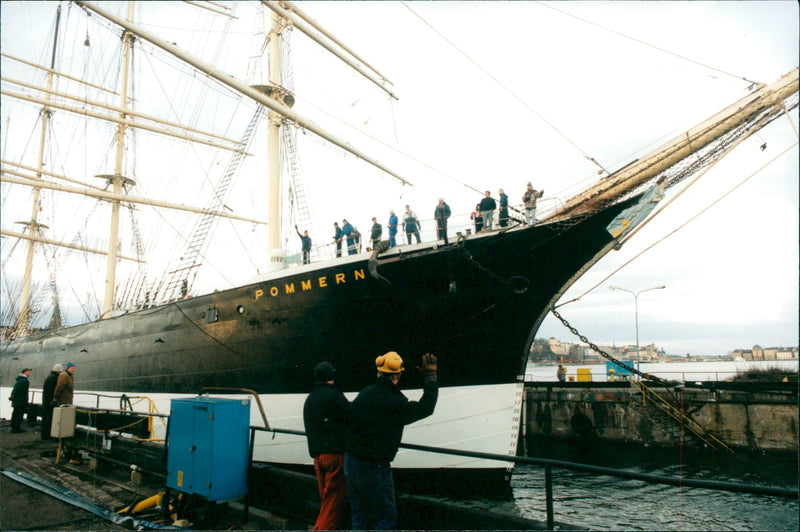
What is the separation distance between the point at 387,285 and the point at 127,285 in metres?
17.8

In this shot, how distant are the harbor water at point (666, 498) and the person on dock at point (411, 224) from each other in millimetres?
6205

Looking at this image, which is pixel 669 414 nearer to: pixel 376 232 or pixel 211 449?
pixel 376 232

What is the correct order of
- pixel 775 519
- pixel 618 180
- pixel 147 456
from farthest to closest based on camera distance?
pixel 775 519 < pixel 618 180 < pixel 147 456

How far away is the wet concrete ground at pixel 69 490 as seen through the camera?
16.8 feet

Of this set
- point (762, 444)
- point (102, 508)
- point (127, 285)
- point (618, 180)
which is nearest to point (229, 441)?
Answer: point (102, 508)

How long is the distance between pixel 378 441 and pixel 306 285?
7.07 m

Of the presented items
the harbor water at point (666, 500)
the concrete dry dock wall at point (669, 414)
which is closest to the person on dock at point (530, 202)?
the harbor water at point (666, 500)

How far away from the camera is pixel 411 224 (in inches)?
416

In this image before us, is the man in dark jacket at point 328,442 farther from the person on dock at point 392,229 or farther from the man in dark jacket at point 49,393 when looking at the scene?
the man in dark jacket at point 49,393

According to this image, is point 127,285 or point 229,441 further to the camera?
point 127,285

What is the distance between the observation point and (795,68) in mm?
7309

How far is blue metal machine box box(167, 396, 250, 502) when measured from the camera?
16.3 ft

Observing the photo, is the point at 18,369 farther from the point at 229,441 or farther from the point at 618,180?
the point at 618,180

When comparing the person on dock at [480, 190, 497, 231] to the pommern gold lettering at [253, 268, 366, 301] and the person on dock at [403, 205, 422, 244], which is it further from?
the pommern gold lettering at [253, 268, 366, 301]
